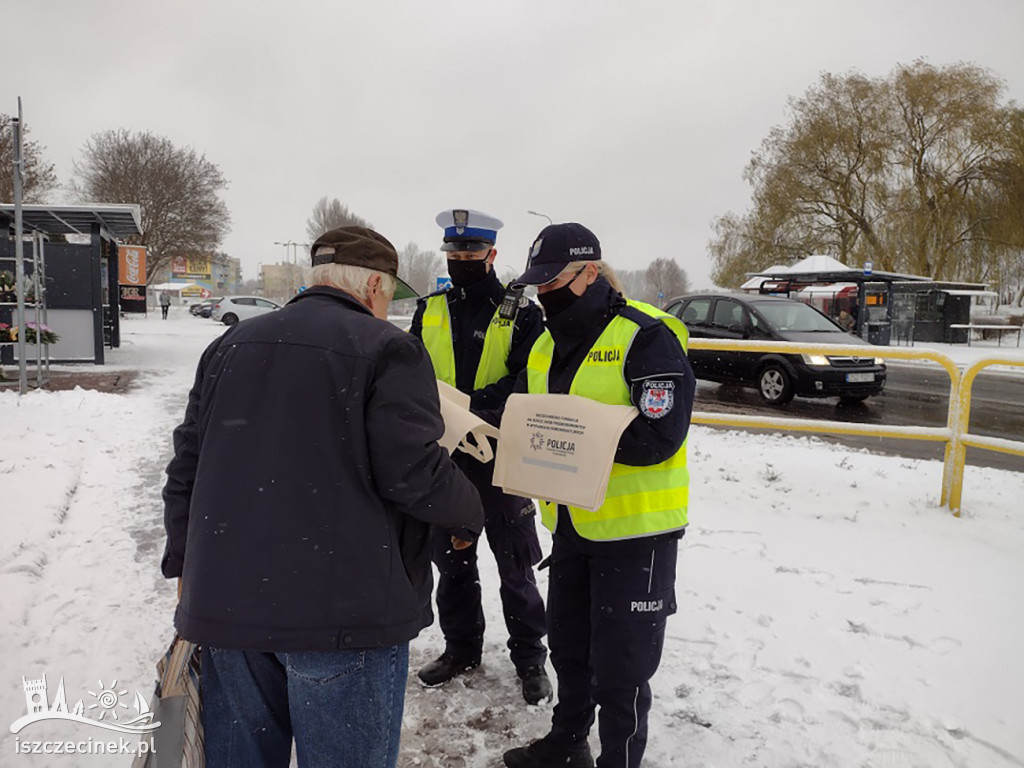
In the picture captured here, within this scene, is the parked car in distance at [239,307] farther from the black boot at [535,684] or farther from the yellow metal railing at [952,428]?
the black boot at [535,684]

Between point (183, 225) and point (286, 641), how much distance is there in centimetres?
4043

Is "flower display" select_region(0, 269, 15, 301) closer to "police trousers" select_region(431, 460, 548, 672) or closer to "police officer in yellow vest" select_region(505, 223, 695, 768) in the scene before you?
"police trousers" select_region(431, 460, 548, 672)

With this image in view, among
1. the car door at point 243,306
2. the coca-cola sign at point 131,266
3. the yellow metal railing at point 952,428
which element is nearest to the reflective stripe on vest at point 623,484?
the yellow metal railing at point 952,428

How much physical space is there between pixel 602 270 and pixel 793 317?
967 cm

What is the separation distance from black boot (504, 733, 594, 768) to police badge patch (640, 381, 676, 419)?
1.29 meters

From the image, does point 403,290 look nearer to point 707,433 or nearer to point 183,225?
point 707,433

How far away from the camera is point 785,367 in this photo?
10.6m

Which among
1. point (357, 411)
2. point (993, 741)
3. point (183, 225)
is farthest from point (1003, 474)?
point (183, 225)

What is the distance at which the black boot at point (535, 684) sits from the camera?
2990mm

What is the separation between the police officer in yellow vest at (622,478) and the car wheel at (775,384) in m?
8.74

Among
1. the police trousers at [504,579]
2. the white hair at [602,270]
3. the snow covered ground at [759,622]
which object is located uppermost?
the white hair at [602,270]

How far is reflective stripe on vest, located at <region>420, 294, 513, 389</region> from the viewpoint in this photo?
3045 mm

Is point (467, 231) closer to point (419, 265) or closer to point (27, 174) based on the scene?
point (27, 174)

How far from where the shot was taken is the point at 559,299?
2455 mm
